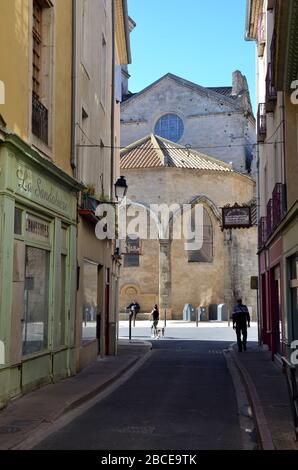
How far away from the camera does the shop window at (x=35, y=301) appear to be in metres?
10.4

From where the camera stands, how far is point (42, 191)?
36.2 feet

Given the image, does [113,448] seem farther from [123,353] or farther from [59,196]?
[123,353]

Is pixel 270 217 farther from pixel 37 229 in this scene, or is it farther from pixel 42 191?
pixel 37 229

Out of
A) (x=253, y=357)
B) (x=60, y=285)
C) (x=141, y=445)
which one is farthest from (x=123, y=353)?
(x=141, y=445)

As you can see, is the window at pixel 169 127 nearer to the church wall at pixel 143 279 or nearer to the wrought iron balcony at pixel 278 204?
the church wall at pixel 143 279

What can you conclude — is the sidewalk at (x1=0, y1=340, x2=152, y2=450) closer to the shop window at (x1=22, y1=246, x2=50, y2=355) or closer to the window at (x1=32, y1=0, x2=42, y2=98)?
the shop window at (x1=22, y1=246, x2=50, y2=355)

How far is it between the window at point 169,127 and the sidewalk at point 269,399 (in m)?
39.9

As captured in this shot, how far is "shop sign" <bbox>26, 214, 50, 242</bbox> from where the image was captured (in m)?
10.5

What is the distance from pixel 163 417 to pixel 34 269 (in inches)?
144

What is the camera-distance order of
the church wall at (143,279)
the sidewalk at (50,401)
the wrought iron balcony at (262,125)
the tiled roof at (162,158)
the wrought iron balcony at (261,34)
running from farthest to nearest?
the tiled roof at (162,158)
the church wall at (143,279)
the wrought iron balcony at (261,34)
the wrought iron balcony at (262,125)
the sidewalk at (50,401)

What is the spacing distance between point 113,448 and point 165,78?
174ft

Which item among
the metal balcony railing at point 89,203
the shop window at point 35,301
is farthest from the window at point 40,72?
the metal balcony railing at point 89,203

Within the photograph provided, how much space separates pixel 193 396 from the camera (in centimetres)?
1097

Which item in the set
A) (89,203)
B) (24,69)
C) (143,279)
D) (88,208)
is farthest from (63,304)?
(143,279)
